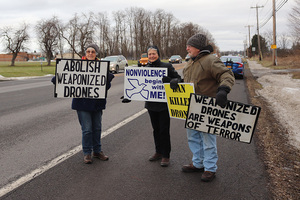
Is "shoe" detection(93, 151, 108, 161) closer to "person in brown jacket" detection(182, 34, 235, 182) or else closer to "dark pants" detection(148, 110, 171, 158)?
"dark pants" detection(148, 110, 171, 158)

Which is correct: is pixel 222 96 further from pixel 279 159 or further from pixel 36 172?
pixel 36 172

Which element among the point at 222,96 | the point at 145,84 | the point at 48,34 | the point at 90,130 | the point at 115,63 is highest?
the point at 48,34

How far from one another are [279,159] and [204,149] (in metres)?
1.42

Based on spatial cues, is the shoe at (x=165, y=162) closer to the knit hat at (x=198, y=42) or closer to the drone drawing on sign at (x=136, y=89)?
the drone drawing on sign at (x=136, y=89)

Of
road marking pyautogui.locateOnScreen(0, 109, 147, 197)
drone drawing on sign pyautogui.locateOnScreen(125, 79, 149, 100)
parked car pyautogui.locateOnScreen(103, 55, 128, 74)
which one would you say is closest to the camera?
road marking pyautogui.locateOnScreen(0, 109, 147, 197)

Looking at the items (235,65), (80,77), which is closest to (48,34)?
(235,65)

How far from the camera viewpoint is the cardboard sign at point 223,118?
3.42 metres

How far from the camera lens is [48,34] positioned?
5659cm

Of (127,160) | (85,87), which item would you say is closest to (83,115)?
(85,87)

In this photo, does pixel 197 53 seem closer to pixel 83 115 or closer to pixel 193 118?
pixel 193 118

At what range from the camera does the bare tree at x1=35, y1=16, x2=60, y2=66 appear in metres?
55.9

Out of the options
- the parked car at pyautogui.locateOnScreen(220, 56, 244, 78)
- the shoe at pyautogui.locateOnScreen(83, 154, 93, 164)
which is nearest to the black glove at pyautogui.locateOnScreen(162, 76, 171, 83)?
the shoe at pyautogui.locateOnScreen(83, 154, 93, 164)

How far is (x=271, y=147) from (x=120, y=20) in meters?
85.1

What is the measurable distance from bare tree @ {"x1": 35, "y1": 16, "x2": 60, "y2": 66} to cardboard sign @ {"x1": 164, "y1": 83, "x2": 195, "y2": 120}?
5728 centimetres
